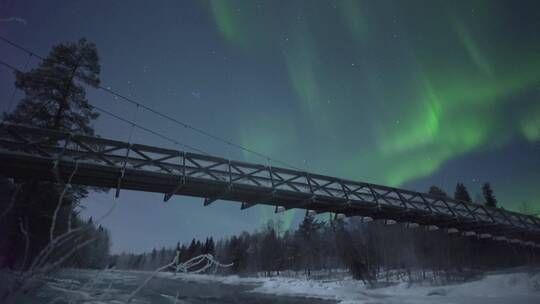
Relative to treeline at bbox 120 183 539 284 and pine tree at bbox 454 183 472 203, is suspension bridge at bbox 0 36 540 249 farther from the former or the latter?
pine tree at bbox 454 183 472 203

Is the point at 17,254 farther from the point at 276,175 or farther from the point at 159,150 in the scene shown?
the point at 276,175

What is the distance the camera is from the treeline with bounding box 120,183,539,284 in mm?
31219

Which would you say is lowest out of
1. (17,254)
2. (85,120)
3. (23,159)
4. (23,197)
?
(17,254)

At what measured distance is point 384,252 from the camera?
42.0m

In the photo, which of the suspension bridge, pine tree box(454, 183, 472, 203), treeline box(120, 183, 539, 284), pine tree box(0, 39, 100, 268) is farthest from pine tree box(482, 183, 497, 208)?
pine tree box(0, 39, 100, 268)

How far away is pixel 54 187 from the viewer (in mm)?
13203

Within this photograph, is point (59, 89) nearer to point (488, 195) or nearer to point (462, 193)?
point (462, 193)

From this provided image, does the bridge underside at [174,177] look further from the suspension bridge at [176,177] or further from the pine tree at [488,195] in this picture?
the pine tree at [488,195]

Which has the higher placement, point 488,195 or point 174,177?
point 488,195

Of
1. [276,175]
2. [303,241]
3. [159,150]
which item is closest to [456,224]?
[276,175]

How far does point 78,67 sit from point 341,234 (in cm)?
3036

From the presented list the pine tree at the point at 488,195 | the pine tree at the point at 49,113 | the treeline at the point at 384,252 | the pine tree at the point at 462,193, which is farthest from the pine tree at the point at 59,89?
the pine tree at the point at 488,195

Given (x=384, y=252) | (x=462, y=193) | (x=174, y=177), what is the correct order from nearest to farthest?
1. (x=174, y=177)
2. (x=384, y=252)
3. (x=462, y=193)

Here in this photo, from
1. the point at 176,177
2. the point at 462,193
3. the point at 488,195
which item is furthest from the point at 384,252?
the point at 176,177
